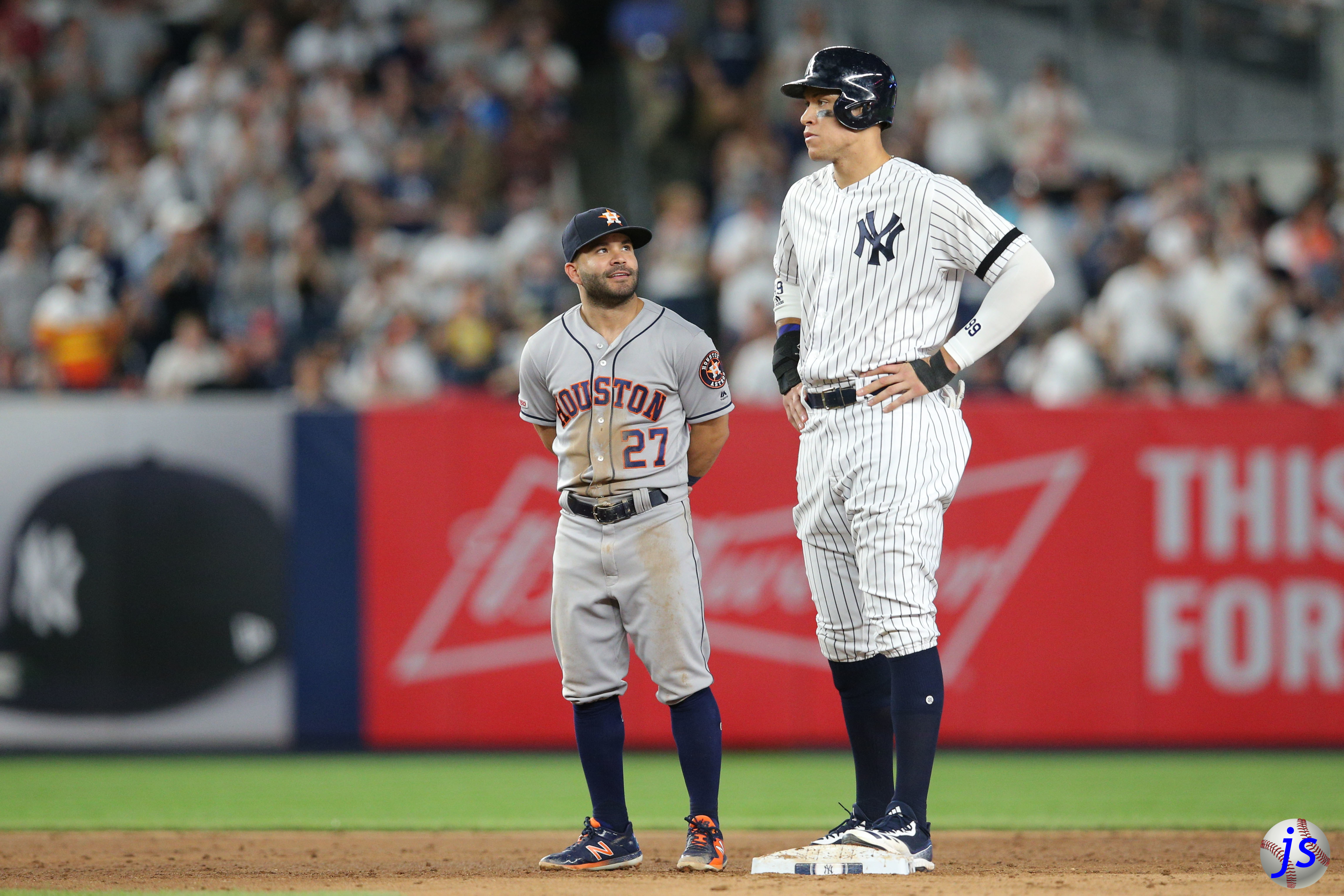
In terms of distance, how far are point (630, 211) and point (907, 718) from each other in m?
9.61

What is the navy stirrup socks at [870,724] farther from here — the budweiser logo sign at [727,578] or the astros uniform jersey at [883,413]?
the budweiser logo sign at [727,578]

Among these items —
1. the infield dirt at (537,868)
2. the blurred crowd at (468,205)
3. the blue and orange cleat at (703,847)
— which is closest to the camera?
the infield dirt at (537,868)

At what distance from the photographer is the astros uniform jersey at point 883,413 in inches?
187

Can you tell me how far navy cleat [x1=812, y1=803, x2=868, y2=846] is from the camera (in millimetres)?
4781

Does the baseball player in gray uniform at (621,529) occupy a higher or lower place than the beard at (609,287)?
lower

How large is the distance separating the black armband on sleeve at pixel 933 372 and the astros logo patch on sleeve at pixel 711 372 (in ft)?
2.24

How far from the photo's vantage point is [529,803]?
738 cm

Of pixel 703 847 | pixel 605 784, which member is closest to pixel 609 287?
pixel 605 784

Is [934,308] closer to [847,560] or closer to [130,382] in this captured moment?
[847,560]

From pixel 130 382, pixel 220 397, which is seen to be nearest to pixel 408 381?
pixel 220 397

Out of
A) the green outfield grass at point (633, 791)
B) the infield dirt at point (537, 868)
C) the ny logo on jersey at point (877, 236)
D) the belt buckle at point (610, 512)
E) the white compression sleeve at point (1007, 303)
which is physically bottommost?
the green outfield grass at point (633, 791)

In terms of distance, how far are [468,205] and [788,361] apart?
8.29 metres

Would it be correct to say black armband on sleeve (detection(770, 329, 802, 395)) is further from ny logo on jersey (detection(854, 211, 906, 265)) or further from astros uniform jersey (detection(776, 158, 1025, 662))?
ny logo on jersey (detection(854, 211, 906, 265))

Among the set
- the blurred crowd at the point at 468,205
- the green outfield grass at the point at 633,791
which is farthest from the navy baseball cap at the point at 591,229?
the blurred crowd at the point at 468,205
